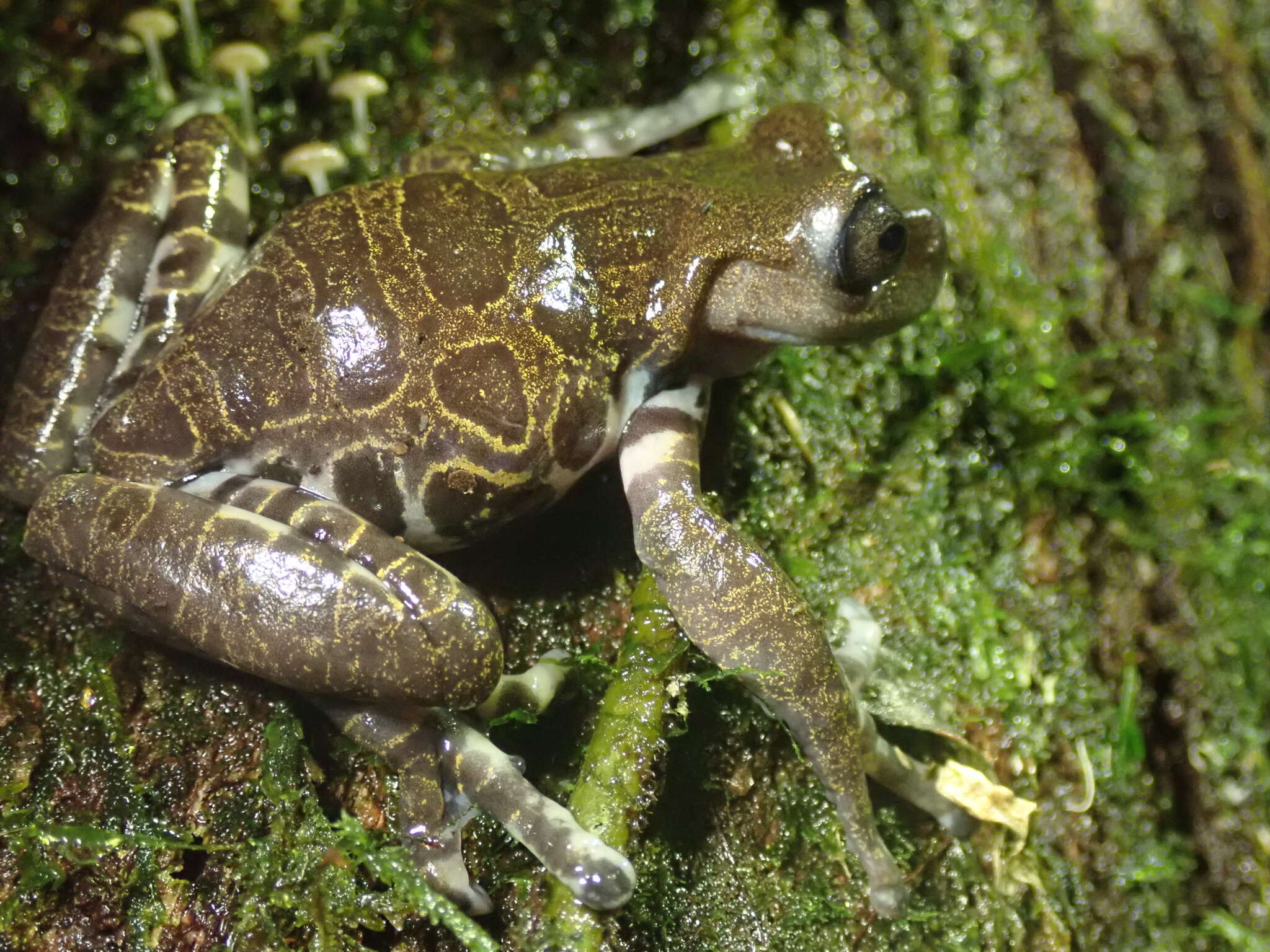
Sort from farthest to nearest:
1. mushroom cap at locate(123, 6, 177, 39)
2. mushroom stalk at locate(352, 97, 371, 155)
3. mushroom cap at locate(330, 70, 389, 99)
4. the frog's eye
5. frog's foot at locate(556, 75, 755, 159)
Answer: frog's foot at locate(556, 75, 755, 159)
mushroom stalk at locate(352, 97, 371, 155)
mushroom cap at locate(330, 70, 389, 99)
mushroom cap at locate(123, 6, 177, 39)
the frog's eye

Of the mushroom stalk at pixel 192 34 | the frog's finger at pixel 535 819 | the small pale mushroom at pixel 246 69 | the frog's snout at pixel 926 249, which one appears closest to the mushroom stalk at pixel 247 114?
the small pale mushroom at pixel 246 69

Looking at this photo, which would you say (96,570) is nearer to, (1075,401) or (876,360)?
(876,360)

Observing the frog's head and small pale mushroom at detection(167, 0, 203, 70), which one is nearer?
the frog's head

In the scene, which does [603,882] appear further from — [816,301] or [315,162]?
[315,162]

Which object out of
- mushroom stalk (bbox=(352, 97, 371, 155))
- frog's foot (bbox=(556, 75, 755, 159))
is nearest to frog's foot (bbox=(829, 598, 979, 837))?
frog's foot (bbox=(556, 75, 755, 159))

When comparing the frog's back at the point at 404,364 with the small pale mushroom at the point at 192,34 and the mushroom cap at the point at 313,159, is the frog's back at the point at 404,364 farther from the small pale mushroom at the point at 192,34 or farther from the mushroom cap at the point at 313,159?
the small pale mushroom at the point at 192,34

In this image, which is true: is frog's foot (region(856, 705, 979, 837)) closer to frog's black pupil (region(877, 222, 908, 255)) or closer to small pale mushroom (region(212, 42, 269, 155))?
frog's black pupil (region(877, 222, 908, 255))

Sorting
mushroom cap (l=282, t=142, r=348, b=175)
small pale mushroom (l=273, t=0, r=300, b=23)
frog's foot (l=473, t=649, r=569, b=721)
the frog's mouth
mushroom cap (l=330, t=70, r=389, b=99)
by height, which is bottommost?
frog's foot (l=473, t=649, r=569, b=721)
